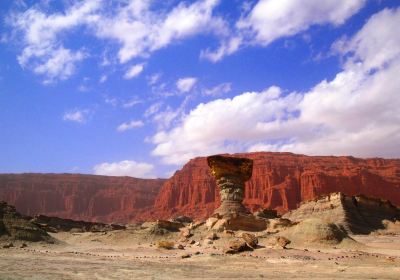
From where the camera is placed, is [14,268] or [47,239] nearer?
[14,268]

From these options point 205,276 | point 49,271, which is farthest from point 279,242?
point 49,271

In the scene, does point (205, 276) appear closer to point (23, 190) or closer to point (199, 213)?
point (199, 213)

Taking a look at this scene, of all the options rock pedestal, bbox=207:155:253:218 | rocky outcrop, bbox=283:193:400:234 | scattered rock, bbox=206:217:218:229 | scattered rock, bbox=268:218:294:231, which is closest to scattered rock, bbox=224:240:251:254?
scattered rock, bbox=268:218:294:231

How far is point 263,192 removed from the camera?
133375 mm

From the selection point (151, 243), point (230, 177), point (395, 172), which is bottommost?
point (151, 243)

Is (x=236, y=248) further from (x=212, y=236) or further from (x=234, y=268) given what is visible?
(x=212, y=236)

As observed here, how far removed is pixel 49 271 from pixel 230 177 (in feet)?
89.9

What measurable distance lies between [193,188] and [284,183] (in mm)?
35607

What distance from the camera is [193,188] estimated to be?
152750 millimetres

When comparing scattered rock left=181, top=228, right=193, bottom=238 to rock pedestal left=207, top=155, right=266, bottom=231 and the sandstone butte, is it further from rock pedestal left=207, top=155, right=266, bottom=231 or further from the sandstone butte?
the sandstone butte

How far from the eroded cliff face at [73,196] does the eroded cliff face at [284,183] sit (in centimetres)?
1886

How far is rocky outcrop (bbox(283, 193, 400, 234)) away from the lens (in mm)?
47250

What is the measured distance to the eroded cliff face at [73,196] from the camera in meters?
163

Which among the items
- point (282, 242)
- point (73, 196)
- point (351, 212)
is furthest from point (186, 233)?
point (73, 196)
